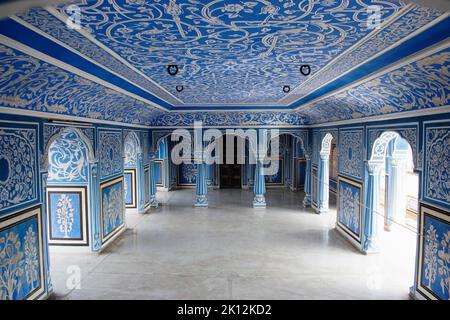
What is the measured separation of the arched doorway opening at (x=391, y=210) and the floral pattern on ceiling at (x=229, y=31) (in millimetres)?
2388

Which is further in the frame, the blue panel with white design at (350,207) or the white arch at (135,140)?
the white arch at (135,140)

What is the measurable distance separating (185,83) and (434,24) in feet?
11.0

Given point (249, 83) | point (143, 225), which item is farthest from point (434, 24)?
point (143, 225)

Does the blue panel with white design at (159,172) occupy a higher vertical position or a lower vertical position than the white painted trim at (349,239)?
higher

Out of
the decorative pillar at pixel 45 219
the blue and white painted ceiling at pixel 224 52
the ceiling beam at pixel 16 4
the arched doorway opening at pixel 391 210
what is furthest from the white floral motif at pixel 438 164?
the decorative pillar at pixel 45 219

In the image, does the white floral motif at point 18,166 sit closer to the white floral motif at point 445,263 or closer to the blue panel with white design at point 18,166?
the blue panel with white design at point 18,166

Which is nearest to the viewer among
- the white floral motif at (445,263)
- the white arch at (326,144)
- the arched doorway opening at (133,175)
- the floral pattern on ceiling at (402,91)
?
the floral pattern on ceiling at (402,91)

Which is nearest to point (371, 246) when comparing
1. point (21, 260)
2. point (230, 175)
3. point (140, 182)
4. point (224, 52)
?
point (224, 52)

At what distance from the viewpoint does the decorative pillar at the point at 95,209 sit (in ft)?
17.8

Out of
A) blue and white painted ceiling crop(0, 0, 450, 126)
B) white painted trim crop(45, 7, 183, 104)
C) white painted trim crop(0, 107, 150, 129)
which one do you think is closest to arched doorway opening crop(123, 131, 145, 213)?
white painted trim crop(0, 107, 150, 129)

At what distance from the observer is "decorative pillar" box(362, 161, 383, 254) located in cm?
550

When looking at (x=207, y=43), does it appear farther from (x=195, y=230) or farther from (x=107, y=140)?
(x=195, y=230)

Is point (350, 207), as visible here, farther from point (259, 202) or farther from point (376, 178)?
point (259, 202)

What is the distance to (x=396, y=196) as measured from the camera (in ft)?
23.4
